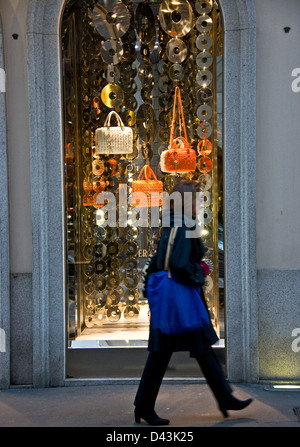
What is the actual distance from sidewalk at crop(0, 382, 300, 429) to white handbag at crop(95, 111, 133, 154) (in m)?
2.41

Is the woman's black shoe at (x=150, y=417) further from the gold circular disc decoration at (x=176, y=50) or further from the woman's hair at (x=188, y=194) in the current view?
the gold circular disc decoration at (x=176, y=50)

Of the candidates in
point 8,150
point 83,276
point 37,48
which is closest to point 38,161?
point 8,150

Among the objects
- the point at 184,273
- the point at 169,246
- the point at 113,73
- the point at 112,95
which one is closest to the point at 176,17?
the point at 113,73

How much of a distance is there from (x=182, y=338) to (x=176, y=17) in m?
3.57

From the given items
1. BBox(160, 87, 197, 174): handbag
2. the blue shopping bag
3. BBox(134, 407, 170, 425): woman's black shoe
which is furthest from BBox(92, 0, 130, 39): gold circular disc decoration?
BBox(134, 407, 170, 425): woman's black shoe

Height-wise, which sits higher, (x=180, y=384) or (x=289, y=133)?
(x=289, y=133)

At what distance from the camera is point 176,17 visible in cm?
682

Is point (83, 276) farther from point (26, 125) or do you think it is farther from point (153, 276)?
point (153, 276)

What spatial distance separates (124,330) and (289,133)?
8.75 feet

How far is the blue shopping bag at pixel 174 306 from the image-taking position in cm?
482

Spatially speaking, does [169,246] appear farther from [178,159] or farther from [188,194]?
[178,159]

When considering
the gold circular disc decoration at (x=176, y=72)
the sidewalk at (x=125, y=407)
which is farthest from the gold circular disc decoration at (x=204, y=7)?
the sidewalk at (x=125, y=407)

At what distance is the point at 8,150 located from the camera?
20.5ft

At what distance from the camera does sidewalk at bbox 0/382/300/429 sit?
515 cm
